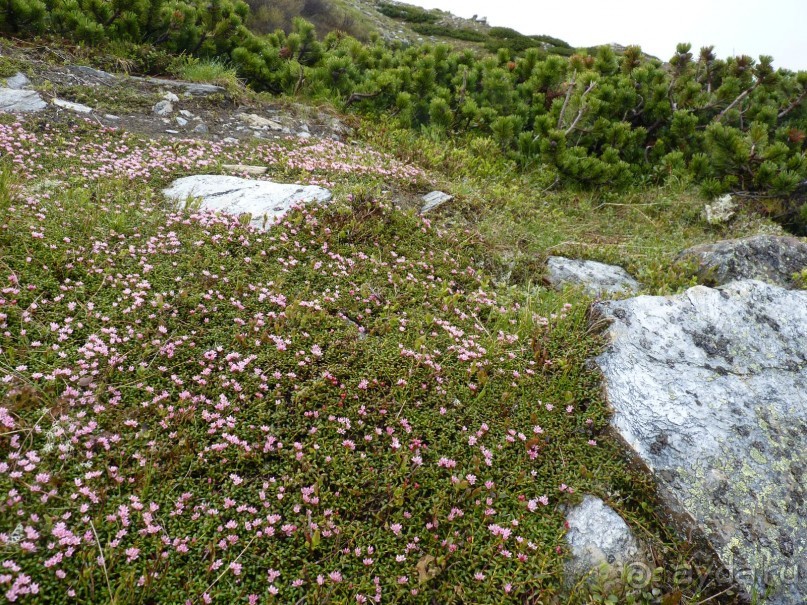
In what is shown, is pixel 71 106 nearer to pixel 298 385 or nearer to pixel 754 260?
pixel 298 385

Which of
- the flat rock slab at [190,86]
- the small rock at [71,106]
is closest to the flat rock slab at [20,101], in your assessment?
the small rock at [71,106]

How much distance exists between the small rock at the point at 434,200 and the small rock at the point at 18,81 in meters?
7.36

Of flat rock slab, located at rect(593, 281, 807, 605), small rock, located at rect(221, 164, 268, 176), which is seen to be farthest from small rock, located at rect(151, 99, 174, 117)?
flat rock slab, located at rect(593, 281, 807, 605)

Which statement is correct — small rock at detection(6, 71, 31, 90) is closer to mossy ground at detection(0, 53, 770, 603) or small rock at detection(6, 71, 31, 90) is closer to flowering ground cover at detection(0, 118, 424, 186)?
flowering ground cover at detection(0, 118, 424, 186)

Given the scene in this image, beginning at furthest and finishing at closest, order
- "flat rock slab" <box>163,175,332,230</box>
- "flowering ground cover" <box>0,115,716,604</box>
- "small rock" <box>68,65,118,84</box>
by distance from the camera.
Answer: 1. "small rock" <box>68,65,118,84</box>
2. "flat rock slab" <box>163,175,332,230</box>
3. "flowering ground cover" <box>0,115,716,604</box>

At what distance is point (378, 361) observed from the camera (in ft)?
14.6

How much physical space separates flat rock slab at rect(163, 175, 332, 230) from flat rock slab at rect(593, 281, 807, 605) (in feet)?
13.3

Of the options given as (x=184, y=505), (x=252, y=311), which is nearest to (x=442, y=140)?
(x=252, y=311)

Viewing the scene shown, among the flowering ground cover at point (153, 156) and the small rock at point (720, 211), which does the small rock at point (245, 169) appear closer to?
the flowering ground cover at point (153, 156)

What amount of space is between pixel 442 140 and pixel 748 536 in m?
10.2

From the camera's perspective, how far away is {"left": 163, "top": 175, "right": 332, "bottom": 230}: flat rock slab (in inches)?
248

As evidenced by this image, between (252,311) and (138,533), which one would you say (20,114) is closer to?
(252,311)

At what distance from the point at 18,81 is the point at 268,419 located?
29.9ft

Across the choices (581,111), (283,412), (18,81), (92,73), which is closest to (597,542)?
(283,412)
